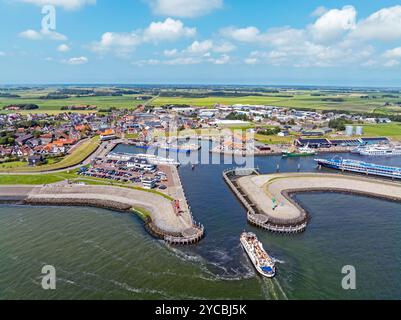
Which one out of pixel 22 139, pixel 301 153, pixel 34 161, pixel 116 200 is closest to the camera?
pixel 116 200

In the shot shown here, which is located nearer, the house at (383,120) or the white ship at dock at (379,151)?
the white ship at dock at (379,151)

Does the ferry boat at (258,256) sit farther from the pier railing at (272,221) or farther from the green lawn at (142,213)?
the green lawn at (142,213)

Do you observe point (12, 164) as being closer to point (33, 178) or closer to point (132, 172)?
point (33, 178)

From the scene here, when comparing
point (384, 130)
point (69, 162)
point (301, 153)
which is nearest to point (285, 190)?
point (301, 153)

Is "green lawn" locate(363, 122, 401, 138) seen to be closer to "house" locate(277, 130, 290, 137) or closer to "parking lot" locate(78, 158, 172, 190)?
"house" locate(277, 130, 290, 137)

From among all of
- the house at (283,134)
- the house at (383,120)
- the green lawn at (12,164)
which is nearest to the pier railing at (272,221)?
the green lawn at (12,164)

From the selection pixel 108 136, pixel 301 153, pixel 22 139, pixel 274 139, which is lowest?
pixel 301 153
